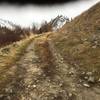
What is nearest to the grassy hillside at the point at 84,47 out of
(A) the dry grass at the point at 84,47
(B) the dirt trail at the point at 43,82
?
(A) the dry grass at the point at 84,47

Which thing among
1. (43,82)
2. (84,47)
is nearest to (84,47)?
(84,47)

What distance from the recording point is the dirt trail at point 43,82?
59.5 ft

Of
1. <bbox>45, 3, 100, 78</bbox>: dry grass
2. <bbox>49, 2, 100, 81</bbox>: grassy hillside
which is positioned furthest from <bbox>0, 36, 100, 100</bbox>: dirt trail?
<bbox>45, 3, 100, 78</bbox>: dry grass

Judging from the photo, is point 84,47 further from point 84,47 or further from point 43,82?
point 43,82

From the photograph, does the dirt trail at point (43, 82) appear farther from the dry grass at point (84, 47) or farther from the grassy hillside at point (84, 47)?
the dry grass at point (84, 47)

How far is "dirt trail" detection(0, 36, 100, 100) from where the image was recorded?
59.5 ft

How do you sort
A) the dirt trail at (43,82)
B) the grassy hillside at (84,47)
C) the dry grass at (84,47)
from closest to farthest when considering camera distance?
the dirt trail at (43,82)
the grassy hillside at (84,47)
the dry grass at (84,47)

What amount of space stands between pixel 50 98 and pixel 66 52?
10.9 meters

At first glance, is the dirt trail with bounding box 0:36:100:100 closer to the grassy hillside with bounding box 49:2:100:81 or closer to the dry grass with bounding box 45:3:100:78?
the grassy hillside with bounding box 49:2:100:81

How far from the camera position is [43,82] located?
20375 millimetres

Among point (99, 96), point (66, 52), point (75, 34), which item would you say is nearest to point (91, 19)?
point (75, 34)

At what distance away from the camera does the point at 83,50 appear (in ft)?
90.3

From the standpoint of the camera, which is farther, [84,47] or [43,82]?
[84,47]

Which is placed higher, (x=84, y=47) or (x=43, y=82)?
(x=84, y=47)
